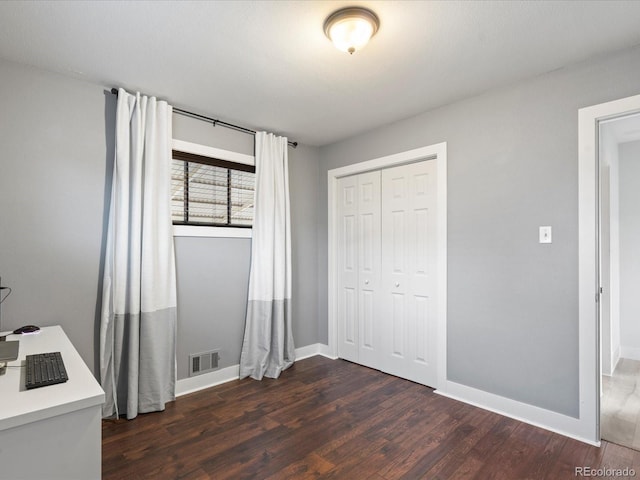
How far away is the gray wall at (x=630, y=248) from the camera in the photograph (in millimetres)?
3725

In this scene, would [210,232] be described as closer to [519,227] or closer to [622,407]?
[519,227]

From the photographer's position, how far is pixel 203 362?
10.1ft

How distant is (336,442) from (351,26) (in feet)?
8.04

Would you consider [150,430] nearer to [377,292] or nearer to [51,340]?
[51,340]

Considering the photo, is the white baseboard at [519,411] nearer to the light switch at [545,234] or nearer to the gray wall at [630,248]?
the light switch at [545,234]

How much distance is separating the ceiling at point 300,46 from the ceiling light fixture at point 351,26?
5 cm

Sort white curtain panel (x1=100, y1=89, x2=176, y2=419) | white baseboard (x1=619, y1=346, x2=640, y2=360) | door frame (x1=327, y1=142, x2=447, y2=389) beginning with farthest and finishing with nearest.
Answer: white baseboard (x1=619, y1=346, x2=640, y2=360), door frame (x1=327, y1=142, x2=447, y2=389), white curtain panel (x1=100, y1=89, x2=176, y2=419)

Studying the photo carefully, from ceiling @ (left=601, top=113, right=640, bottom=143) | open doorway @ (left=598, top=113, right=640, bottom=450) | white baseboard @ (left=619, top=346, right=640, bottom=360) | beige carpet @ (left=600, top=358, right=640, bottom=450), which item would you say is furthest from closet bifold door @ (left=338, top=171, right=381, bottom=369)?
white baseboard @ (left=619, top=346, right=640, bottom=360)

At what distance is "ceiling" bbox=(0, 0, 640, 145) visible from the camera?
5.66 feet

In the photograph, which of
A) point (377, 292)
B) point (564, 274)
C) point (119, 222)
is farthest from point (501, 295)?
point (119, 222)

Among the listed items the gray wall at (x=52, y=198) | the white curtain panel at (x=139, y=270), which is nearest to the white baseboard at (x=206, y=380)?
the white curtain panel at (x=139, y=270)

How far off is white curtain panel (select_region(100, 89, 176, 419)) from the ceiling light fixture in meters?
1.61

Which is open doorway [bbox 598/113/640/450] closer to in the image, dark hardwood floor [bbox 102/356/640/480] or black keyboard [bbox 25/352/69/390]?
dark hardwood floor [bbox 102/356/640/480]

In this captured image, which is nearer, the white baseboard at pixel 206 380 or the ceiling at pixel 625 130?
the white baseboard at pixel 206 380
